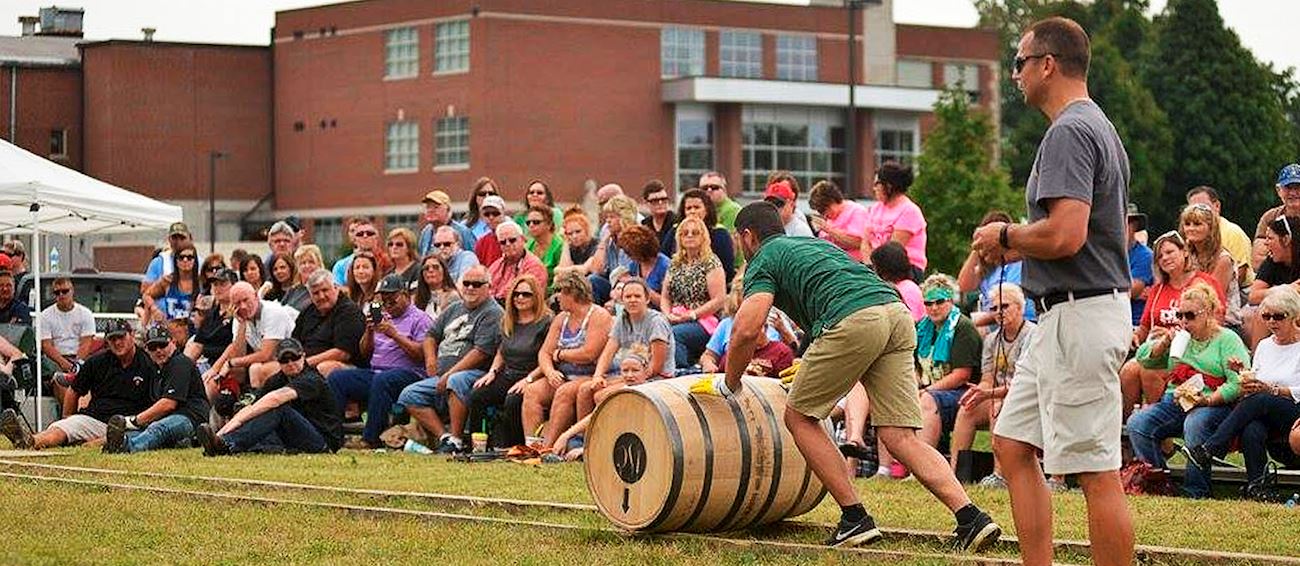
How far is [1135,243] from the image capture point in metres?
16.9

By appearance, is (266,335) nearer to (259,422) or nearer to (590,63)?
(259,422)

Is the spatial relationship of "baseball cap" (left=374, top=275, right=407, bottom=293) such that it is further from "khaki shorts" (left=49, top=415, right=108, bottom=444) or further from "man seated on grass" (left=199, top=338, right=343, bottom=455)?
"khaki shorts" (left=49, top=415, right=108, bottom=444)

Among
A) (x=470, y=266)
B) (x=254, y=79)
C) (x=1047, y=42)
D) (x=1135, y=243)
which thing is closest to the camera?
(x=1047, y=42)

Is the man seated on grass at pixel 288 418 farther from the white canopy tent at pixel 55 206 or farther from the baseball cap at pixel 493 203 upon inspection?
the baseball cap at pixel 493 203

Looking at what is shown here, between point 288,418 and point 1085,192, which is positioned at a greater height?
point 1085,192

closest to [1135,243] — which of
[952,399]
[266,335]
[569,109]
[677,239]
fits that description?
[952,399]

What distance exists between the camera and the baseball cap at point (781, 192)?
18.0 metres

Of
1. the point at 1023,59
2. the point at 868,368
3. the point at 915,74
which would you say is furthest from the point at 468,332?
the point at 915,74

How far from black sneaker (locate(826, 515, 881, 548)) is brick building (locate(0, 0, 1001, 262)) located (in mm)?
66335

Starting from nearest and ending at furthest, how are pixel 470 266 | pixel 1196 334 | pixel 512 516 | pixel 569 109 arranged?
pixel 512 516, pixel 1196 334, pixel 470 266, pixel 569 109

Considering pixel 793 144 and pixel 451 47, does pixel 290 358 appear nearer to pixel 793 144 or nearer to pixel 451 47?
pixel 451 47

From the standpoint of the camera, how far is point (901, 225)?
1725 cm

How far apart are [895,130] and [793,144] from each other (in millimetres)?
5270

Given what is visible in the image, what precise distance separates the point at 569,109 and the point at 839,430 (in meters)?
63.2
